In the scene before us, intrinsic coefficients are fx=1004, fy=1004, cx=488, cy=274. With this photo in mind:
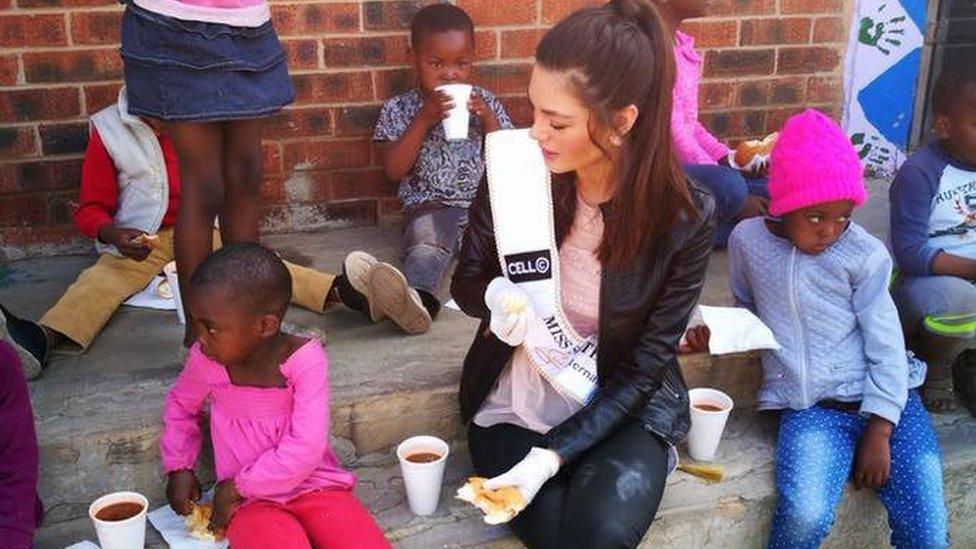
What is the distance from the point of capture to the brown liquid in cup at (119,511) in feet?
7.57

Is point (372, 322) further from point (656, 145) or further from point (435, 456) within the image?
point (656, 145)

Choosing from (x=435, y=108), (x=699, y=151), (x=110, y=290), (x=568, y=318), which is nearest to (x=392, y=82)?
(x=435, y=108)

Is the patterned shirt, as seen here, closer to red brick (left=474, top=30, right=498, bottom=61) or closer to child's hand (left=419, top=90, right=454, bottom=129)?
child's hand (left=419, top=90, right=454, bottom=129)

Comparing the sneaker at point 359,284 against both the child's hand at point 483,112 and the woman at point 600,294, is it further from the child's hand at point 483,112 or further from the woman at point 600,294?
the child's hand at point 483,112

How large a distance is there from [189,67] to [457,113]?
1062mm

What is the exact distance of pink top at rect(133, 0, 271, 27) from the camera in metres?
2.50

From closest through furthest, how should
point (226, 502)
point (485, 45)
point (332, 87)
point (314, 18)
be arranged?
point (226, 502)
point (314, 18)
point (332, 87)
point (485, 45)

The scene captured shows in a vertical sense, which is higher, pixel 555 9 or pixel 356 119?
pixel 555 9

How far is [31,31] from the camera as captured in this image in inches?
138

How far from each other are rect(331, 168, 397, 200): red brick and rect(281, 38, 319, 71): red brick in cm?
44

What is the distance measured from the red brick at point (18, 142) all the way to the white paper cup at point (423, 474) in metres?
2.02

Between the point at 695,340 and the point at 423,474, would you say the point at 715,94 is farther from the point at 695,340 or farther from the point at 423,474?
the point at 423,474

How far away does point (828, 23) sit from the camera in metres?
4.38

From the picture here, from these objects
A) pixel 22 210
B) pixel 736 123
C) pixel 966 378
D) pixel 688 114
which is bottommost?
pixel 966 378
